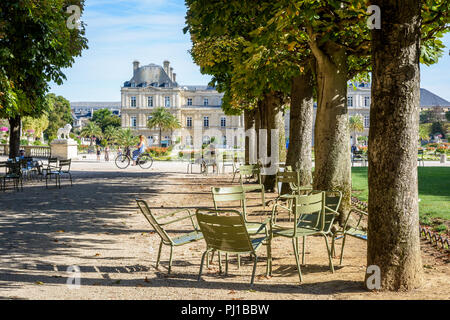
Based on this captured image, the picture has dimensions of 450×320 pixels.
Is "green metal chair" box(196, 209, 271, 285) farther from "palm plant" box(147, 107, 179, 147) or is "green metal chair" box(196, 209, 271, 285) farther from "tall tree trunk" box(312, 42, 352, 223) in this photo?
"palm plant" box(147, 107, 179, 147)

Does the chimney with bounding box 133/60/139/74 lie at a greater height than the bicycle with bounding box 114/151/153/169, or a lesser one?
greater

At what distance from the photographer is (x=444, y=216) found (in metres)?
8.73

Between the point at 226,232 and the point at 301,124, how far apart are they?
22.9 ft

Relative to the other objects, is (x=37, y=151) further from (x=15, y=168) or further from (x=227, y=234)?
(x=227, y=234)

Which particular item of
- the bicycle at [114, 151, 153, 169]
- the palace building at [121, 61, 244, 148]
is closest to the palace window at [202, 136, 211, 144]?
the palace building at [121, 61, 244, 148]

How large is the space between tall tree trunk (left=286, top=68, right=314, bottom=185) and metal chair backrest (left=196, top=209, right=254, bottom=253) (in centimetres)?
680

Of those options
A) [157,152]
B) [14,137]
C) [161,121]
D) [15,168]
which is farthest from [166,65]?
[15,168]

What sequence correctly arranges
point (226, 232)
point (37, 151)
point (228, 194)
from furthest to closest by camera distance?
1. point (37, 151)
2. point (228, 194)
3. point (226, 232)

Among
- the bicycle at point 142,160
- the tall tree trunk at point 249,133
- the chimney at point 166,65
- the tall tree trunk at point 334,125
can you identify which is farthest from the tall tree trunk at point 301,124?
the chimney at point 166,65

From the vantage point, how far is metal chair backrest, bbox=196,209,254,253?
4507 millimetres

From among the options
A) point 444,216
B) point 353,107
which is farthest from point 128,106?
point 444,216

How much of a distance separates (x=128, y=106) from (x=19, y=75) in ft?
259

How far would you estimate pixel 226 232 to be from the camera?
4.61 meters
